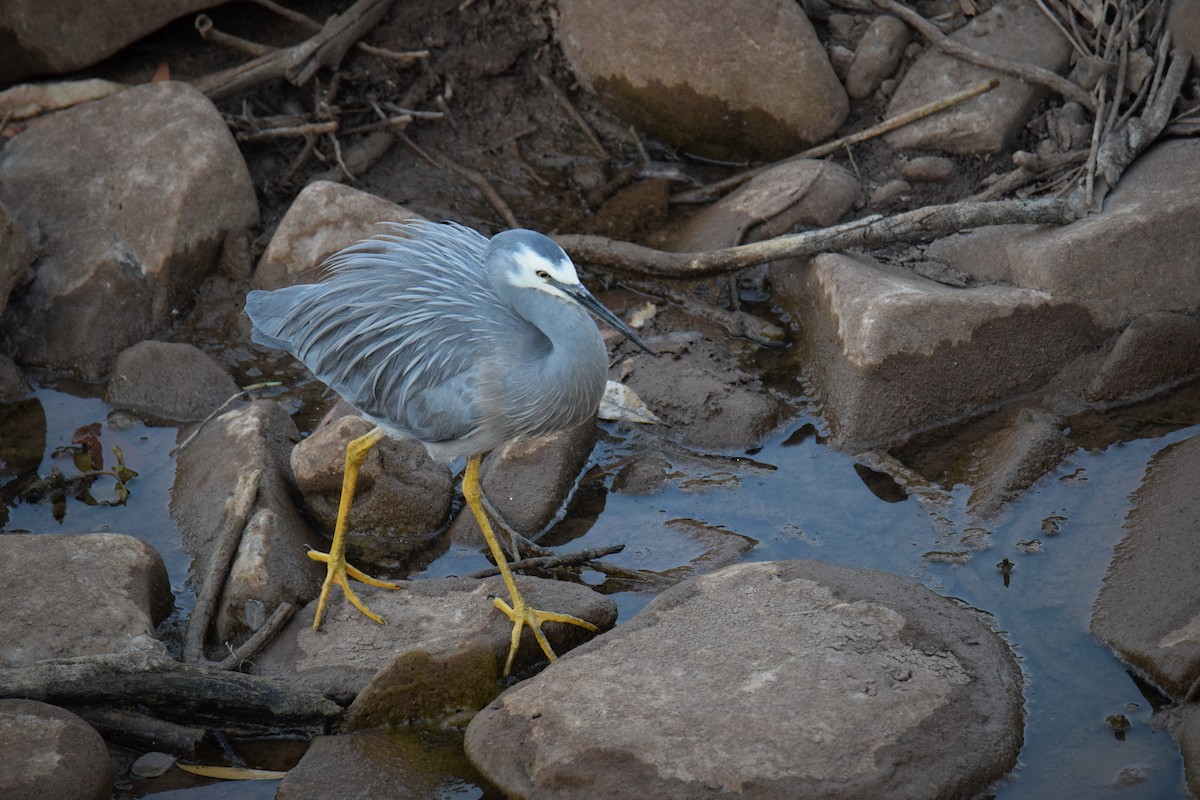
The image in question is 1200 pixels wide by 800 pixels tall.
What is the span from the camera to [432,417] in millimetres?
4703

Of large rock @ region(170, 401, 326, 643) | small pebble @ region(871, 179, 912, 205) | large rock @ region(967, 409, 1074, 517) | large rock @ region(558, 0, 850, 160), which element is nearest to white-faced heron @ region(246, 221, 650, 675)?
large rock @ region(170, 401, 326, 643)

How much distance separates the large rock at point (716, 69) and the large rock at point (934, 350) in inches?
68.1

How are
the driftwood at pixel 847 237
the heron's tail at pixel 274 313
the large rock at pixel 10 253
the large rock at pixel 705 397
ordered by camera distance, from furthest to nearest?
the large rock at pixel 10 253 → the driftwood at pixel 847 237 → the large rock at pixel 705 397 → the heron's tail at pixel 274 313

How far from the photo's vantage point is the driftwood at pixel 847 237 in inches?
232

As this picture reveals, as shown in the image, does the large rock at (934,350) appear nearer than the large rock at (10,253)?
Yes

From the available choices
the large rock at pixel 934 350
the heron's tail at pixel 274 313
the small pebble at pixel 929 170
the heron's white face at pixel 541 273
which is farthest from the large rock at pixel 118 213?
the small pebble at pixel 929 170

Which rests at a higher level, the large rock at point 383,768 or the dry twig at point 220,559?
the dry twig at point 220,559

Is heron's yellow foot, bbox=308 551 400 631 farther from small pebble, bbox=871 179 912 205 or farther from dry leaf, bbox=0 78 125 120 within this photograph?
dry leaf, bbox=0 78 125 120

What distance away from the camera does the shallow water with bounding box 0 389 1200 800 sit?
409 cm

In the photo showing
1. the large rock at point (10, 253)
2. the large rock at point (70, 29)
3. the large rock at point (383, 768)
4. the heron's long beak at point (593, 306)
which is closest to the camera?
the large rock at point (383, 768)

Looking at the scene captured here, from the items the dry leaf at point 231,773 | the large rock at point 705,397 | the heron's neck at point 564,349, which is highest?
the heron's neck at point 564,349

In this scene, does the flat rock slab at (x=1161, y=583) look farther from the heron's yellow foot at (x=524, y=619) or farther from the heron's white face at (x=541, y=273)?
the heron's white face at (x=541, y=273)

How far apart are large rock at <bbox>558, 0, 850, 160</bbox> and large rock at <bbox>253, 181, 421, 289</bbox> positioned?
1764 millimetres

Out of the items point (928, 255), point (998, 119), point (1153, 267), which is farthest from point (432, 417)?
point (998, 119)
